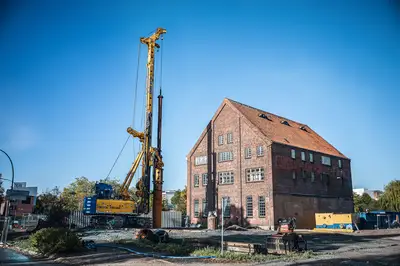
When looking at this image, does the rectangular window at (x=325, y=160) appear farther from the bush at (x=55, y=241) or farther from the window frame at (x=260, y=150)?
the bush at (x=55, y=241)

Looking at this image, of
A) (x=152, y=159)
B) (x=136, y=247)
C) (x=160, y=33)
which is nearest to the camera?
(x=136, y=247)

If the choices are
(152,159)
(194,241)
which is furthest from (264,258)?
Result: (152,159)

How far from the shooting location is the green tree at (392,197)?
53531 millimetres

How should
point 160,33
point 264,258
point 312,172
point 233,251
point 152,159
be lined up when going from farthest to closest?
point 312,172, point 160,33, point 152,159, point 233,251, point 264,258

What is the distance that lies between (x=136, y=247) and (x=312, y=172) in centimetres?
2871

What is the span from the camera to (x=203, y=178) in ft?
145

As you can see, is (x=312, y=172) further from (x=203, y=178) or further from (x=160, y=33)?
(x=160, y=33)

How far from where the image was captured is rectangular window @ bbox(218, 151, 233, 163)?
41.9 metres

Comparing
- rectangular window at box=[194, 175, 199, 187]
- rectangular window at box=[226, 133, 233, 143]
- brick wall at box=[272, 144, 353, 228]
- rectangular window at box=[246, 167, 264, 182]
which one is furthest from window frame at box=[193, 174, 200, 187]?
brick wall at box=[272, 144, 353, 228]

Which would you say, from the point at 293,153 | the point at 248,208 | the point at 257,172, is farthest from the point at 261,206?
the point at 293,153

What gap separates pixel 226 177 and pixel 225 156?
250 cm

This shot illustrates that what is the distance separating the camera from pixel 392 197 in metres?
54.1

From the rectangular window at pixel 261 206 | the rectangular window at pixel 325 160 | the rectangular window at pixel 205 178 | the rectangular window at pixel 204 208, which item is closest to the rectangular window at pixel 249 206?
the rectangular window at pixel 261 206

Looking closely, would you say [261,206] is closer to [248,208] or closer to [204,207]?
A: [248,208]
